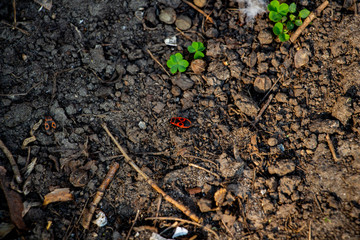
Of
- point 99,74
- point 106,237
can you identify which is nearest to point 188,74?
point 99,74

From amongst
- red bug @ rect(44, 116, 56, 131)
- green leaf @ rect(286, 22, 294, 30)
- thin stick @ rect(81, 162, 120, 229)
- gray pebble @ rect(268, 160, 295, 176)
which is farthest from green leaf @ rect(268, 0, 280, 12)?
red bug @ rect(44, 116, 56, 131)

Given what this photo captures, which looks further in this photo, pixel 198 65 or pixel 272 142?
pixel 198 65

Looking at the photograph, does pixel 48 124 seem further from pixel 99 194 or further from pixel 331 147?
pixel 331 147

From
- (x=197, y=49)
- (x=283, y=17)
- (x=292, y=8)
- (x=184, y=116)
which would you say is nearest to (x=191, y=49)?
(x=197, y=49)

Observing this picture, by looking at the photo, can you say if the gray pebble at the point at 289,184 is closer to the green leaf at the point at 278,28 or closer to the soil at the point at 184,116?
the soil at the point at 184,116

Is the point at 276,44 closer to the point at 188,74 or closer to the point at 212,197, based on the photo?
the point at 188,74

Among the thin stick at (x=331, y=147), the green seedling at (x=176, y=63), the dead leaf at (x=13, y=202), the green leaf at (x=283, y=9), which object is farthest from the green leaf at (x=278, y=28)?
the dead leaf at (x=13, y=202)
